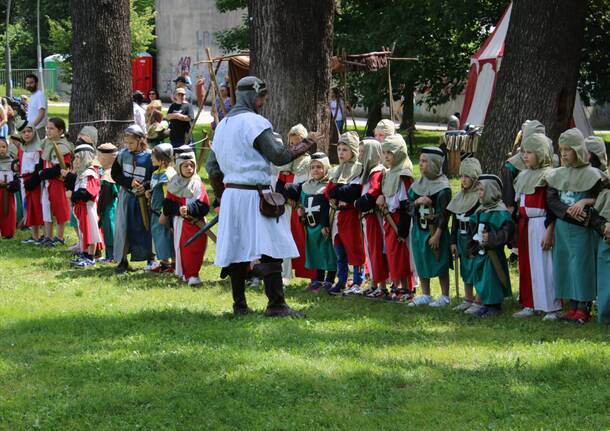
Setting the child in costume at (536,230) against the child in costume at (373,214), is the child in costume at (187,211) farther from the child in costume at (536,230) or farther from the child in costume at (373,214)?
the child in costume at (536,230)

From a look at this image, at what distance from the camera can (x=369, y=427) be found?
623cm

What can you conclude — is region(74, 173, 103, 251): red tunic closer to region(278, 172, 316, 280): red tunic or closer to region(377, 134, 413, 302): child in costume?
region(278, 172, 316, 280): red tunic

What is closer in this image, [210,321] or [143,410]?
[143,410]

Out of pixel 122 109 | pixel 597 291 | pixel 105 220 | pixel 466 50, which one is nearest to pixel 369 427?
pixel 597 291

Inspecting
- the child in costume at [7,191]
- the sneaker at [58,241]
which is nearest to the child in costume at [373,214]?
the sneaker at [58,241]

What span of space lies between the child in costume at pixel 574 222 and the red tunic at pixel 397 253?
158cm

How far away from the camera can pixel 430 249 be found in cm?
996

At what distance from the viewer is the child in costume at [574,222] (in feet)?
29.3

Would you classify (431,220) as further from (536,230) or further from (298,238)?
(298,238)

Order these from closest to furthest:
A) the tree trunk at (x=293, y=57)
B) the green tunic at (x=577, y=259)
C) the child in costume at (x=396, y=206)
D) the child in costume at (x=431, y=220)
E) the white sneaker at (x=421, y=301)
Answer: the green tunic at (x=577, y=259) < the child in costume at (x=431, y=220) < the white sneaker at (x=421, y=301) < the child in costume at (x=396, y=206) < the tree trunk at (x=293, y=57)

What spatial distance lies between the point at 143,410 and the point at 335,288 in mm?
4542

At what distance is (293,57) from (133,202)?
246 centimetres

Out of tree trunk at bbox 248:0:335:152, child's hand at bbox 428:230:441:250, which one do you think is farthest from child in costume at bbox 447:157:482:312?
tree trunk at bbox 248:0:335:152

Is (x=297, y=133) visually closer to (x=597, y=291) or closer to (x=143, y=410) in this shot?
(x=597, y=291)
